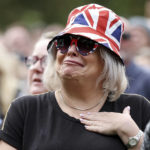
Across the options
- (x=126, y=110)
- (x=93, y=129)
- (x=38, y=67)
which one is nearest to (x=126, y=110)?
(x=126, y=110)

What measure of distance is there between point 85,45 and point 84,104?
1.55 feet

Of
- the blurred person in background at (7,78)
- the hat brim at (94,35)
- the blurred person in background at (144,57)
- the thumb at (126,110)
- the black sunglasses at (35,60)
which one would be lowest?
the blurred person in background at (7,78)

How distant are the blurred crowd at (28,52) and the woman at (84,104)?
79 cm

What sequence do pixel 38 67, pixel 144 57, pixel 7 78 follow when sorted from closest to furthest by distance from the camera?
1. pixel 38 67
2. pixel 7 78
3. pixel 144 57

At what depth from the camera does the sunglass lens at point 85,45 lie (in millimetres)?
4383

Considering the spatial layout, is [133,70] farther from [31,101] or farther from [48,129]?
[48,129]

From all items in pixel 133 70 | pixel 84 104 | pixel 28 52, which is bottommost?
pixel 28 52

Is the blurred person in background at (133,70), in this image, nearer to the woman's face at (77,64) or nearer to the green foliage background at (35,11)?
the woman's face at (77,64)

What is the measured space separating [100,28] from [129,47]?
362cm

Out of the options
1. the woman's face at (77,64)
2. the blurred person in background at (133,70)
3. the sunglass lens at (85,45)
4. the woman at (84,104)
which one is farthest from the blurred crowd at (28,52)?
the sunglass lens at (85,45)

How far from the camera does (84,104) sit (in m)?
4.52

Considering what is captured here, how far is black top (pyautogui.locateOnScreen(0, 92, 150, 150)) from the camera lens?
4.19 metres

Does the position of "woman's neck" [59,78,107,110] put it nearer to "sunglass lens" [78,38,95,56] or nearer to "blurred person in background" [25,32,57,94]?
"sunglass lens" [78,38,95,56]

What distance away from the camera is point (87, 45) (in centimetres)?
439
